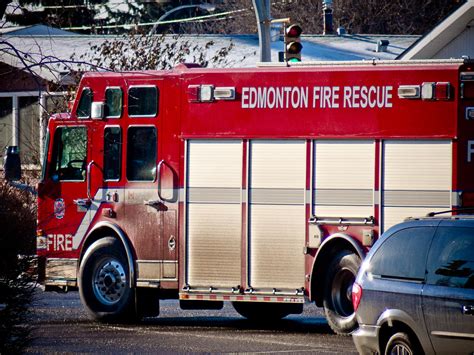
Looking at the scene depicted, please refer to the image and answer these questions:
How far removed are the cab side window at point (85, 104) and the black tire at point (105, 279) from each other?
174 cm

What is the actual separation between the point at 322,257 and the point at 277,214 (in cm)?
78

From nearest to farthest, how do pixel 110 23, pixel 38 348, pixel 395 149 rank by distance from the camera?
pixel 38 348
pixel 395 149
pixel 110 23

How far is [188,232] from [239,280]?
956 millimetres

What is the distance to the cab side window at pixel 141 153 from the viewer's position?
16.1 metres

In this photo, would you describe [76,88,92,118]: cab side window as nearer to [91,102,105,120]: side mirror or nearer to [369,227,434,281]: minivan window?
[91,102,105,120]: side mirror

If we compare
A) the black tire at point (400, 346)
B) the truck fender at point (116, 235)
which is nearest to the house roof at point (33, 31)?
the truck fender at point (116, 235)

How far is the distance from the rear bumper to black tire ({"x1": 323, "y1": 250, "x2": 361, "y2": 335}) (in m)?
3.48

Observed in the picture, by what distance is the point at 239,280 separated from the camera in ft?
50.0

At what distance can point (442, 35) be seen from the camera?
91.6 feet

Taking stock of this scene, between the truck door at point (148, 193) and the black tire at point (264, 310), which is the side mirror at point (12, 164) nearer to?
the truck door at point (148, 193)

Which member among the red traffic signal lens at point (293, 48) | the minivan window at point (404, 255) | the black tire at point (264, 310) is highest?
the red traffic signal lens at point (293, 48)

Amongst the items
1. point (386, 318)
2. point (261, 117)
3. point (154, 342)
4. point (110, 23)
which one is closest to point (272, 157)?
point (261, 117)

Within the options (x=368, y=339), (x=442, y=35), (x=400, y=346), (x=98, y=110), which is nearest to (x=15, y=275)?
(x=368, y=339)

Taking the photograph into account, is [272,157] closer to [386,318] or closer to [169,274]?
[169,274]
